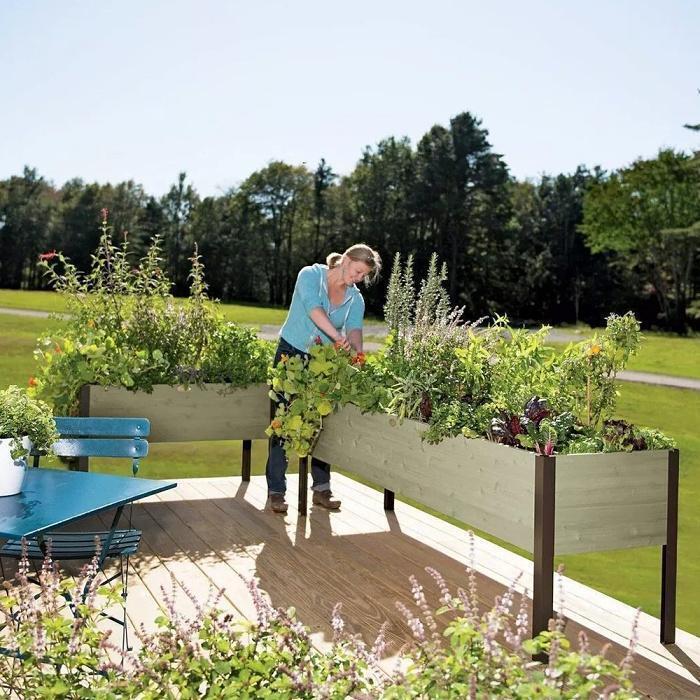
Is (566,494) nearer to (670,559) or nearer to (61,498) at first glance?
(670,559)

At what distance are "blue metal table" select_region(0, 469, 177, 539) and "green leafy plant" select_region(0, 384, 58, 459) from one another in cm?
15

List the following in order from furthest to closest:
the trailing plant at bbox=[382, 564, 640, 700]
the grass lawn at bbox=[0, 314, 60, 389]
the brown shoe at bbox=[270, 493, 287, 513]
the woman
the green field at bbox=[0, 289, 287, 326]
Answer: the green field at bbox=[0, 289, 287, 326] < the grass lawn at bbox=[0, 314, 60, 389] < the brown shoe at bbox=[270, 493, 287, 513] < the woman < the trailing plant at bbox=[382, 564, 640, 700]

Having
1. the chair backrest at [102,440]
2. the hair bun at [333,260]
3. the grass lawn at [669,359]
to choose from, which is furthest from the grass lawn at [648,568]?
the grass lawn at [669,359]

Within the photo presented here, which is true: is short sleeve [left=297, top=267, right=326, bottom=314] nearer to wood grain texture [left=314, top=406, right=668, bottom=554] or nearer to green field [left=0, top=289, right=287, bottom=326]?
wood grain texture [left=314, top=406, right=668, bottom=554]

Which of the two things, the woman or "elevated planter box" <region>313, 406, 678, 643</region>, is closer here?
"elevated planter box" <region>313, 406, 678, 643</region>

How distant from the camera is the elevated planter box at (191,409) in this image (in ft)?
16.9

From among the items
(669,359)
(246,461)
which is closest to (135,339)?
(246,461)

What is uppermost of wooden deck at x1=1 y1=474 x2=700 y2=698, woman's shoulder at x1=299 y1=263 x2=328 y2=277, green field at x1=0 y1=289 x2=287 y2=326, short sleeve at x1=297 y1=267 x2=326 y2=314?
woman's shoulder at x1=299 y1=263 x2=328 y2=277

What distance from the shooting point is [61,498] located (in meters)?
3.04

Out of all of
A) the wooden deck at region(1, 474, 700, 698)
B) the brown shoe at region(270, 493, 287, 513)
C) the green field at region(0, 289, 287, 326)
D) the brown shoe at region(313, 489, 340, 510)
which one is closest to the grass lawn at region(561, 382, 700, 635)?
the wooden deck at region(1, 474, 700, 698)

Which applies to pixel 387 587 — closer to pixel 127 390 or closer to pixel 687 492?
pixel 127 390

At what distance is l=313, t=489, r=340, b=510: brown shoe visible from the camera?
5.37m

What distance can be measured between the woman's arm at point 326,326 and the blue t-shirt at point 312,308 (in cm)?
7

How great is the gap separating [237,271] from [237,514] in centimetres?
3384
